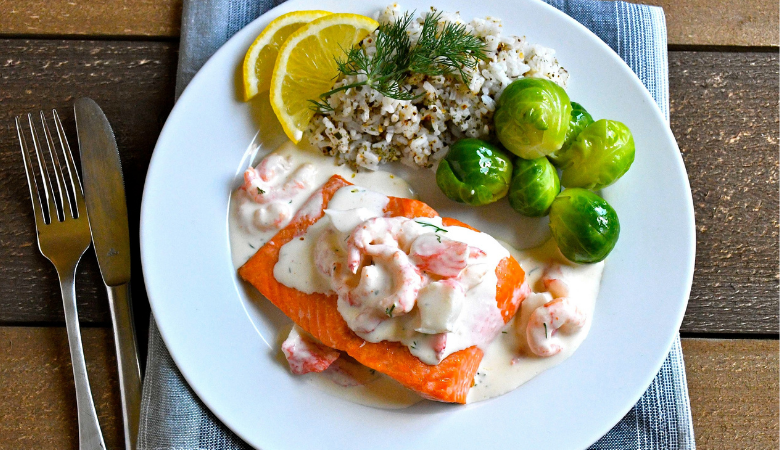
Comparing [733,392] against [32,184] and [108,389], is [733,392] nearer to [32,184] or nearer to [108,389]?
[108,389]

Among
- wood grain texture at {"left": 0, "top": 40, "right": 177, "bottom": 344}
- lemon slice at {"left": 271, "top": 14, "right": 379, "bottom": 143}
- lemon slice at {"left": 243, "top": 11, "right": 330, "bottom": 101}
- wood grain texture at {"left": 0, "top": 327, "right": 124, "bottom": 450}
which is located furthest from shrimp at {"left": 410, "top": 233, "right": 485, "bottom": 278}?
wood grain texture at {"left": 0, "top": 327, "right": 124, "bottom": 450}

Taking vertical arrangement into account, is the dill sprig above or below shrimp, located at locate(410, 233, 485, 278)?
above

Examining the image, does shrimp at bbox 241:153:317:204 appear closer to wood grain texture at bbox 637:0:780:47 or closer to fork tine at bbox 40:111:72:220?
fork tine at bbox 40:111:72:220

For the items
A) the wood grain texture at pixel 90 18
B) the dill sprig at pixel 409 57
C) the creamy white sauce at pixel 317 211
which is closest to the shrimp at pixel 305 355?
the creamy white sauce at pixel 317 211

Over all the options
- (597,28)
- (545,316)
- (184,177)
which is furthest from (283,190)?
(597,28)

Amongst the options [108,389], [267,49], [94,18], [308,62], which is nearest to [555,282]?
[308,62]

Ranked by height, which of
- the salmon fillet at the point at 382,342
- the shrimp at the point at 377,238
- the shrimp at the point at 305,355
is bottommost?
the shrimp at the point at 305,355

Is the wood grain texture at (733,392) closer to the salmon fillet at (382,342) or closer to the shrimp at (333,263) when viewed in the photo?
the salmon fillet at (382,342)
